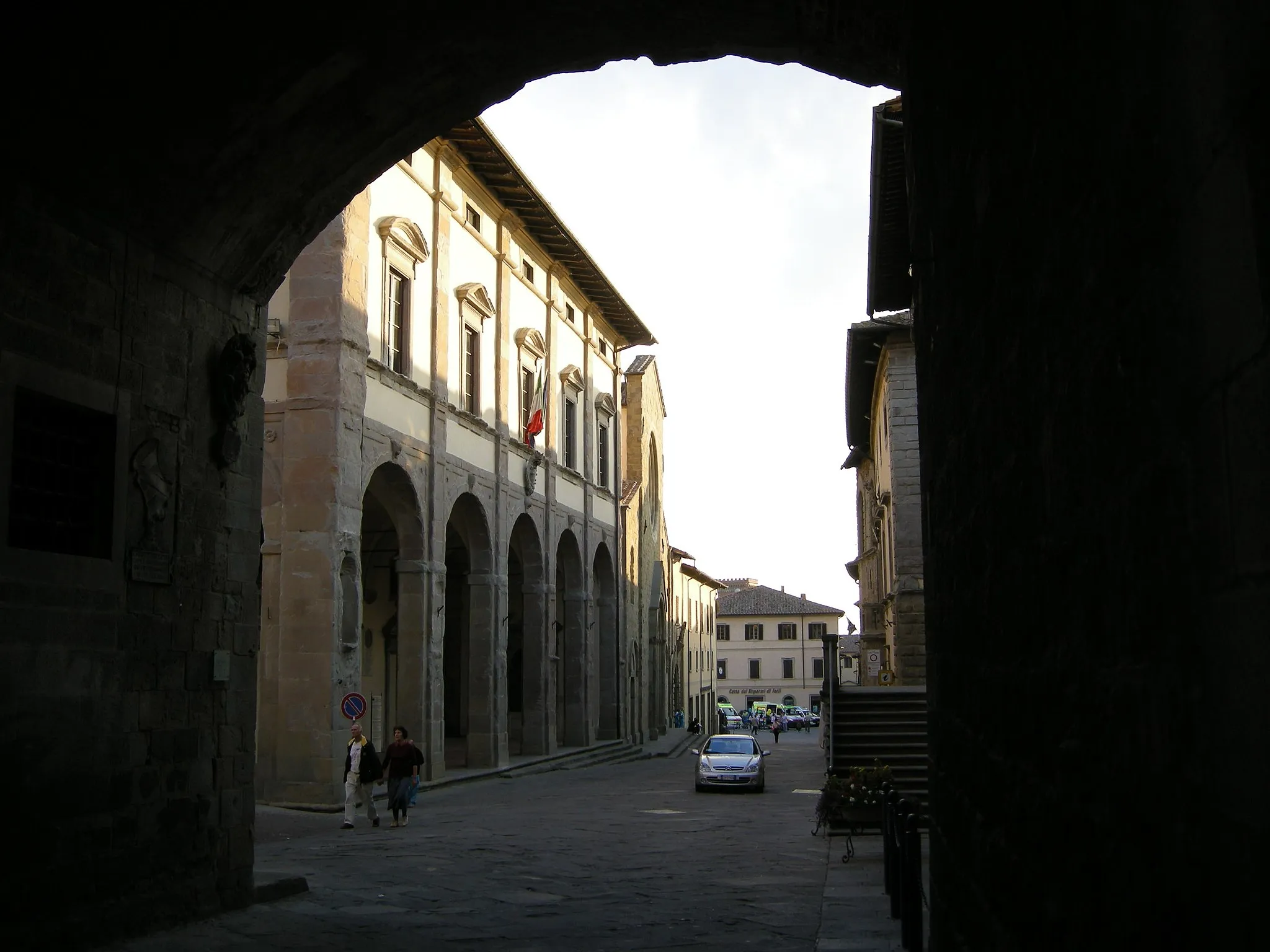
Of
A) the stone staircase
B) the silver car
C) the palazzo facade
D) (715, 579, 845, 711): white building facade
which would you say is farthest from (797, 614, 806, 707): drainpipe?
the stone staircase

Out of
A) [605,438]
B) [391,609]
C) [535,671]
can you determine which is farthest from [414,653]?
[605,438]

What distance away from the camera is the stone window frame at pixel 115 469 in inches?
325

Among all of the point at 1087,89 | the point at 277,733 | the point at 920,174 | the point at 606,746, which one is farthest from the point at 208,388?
the point at 606,746

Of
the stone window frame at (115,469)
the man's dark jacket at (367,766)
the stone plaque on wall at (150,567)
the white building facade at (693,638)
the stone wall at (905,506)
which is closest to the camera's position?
the stone window frame at (115,469)

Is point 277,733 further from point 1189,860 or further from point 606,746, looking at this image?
point 1189,860

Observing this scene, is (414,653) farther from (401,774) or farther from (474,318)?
(474,318)

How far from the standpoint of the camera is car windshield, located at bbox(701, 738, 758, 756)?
25641 mm

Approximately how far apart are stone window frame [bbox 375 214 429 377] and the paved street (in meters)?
8.06

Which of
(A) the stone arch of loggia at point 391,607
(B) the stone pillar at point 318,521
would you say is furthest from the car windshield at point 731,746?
(B) the stone pillar at point 318,521

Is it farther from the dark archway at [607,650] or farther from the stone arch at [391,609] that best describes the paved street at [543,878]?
the dark archway at [607,650]

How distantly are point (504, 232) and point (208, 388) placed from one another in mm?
18816

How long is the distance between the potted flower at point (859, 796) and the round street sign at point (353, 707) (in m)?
7.45

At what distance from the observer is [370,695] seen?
27062 mm

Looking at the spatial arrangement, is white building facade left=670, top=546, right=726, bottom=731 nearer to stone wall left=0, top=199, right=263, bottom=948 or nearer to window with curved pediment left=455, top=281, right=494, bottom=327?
window with curved pediment left=455, top=281, right=494, bottom=327
